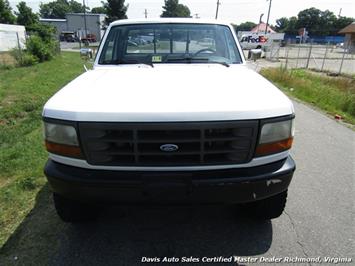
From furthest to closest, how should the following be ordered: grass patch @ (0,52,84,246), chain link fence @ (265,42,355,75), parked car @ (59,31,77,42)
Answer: parked car @ (59,31,77,42)
chain link fence @ (265,42,355,75)
grass patch @ (0,52,84,246)

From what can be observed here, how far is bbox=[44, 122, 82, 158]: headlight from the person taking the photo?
200 centimetres

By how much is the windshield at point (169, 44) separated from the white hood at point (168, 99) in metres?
0.66

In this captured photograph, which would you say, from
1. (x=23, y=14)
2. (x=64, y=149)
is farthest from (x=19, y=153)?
(x=23, y=14)

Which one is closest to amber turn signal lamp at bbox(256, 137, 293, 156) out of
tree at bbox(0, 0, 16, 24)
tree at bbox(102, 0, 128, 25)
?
tree at bbox(102, 0, 128, 25)

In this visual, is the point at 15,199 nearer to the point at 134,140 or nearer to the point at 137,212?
the point at 137,212

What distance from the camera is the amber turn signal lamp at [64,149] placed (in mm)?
2033

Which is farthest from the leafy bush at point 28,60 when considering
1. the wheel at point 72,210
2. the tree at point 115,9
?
the tree at point 115,9

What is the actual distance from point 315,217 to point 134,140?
83.4 inches

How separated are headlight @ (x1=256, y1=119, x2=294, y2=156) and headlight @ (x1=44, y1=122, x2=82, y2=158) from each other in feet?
4.18

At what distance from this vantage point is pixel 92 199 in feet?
6.86

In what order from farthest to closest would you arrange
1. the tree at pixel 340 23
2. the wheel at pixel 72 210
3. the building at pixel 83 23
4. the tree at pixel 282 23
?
the tree at pixel 282 23 < the tree at pixel 340 23 < the building at pixel 83 23 < the wheel at pixel 72 210

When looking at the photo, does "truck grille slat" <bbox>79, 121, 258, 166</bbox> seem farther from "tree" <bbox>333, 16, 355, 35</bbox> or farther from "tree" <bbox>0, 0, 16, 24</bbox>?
"tree" <bbox>333, 16, 355, 35</bbox>

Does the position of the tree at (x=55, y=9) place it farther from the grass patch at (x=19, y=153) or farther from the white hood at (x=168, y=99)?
the white hood at (x=168, y=99)

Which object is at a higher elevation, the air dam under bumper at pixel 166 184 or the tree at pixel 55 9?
the tree at pixel 55 9
